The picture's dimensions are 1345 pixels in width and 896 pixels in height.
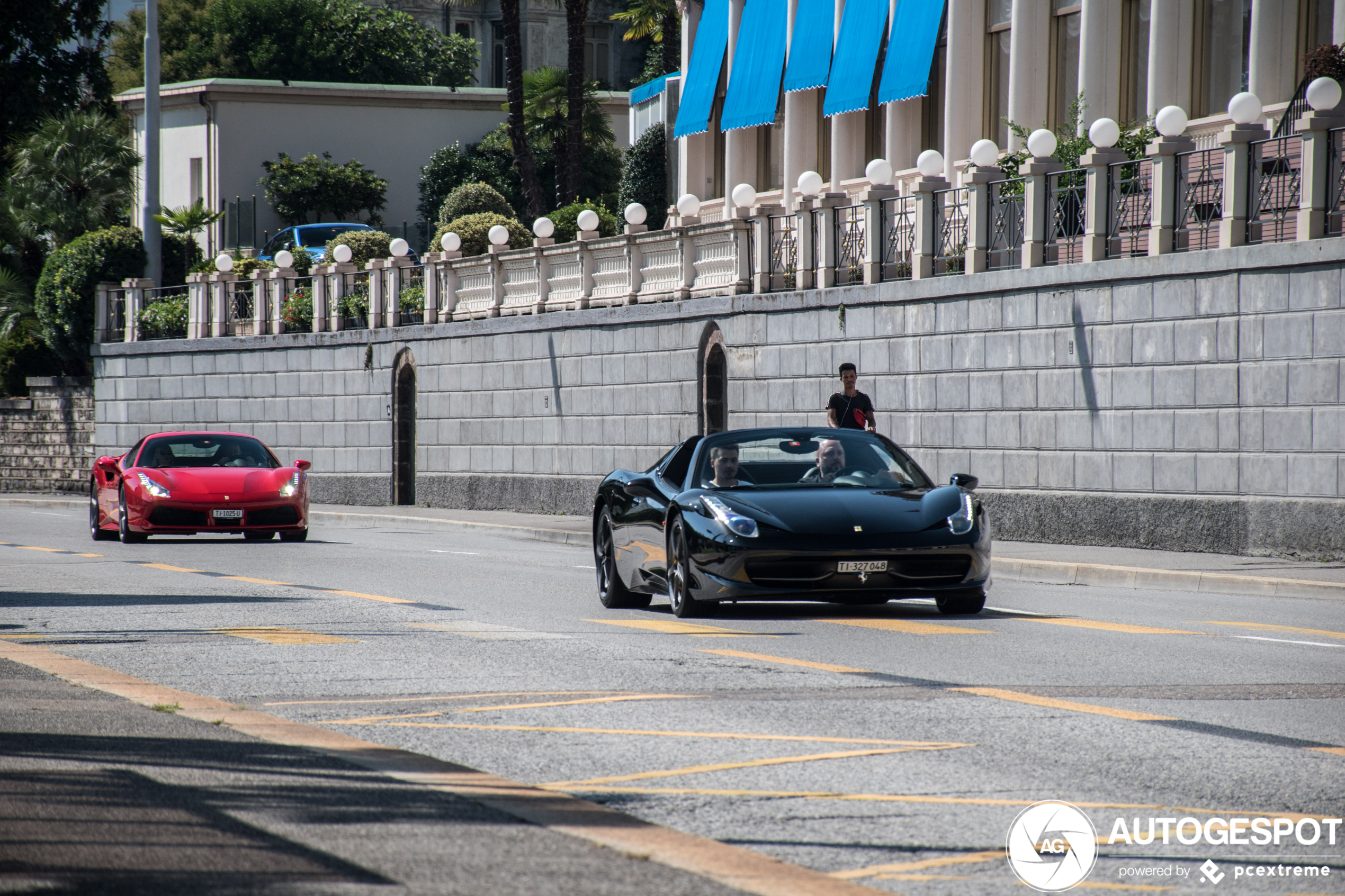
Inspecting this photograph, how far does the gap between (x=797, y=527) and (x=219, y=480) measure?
11.8m

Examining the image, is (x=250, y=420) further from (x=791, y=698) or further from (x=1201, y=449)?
(x=791, y=698)

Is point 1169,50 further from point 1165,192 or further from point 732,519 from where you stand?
point 732,519

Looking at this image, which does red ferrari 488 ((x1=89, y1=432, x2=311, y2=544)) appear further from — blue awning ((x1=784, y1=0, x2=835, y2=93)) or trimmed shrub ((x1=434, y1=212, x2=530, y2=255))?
trimmed shrub ((x1=434, y1=212, x2=530, y2=255))

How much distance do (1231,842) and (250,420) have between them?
37.4 m

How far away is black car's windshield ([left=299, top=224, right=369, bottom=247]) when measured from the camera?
5209 centimetres

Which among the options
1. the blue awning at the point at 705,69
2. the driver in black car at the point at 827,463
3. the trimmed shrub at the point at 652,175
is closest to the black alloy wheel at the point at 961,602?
the driver in black car at the point at 827,463

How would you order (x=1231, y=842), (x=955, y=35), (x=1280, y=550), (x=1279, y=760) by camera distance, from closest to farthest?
1. (x=1231, y=842)
2. (x=1279, y=760)
3. (x=1280, y=550)
4. (x=955, y=35)

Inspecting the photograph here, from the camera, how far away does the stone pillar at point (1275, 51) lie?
25.6 meters

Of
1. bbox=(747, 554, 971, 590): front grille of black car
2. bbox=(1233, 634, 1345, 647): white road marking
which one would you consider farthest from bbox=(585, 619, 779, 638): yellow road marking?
bbox=(1233, 634, 1345, 647): white road marking

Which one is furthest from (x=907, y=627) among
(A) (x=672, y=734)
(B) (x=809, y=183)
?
(B) (x=809, y=183)

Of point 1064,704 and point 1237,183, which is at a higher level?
point 1237,183

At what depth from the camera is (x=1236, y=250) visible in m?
19.5

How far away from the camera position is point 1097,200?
70.1 feet

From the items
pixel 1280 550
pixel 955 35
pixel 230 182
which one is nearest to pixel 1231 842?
pixel 1280 550
